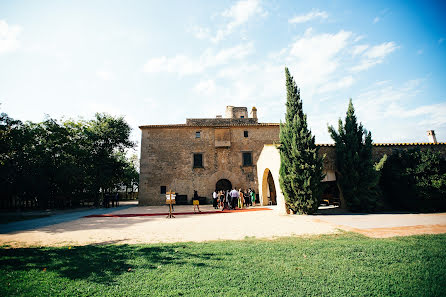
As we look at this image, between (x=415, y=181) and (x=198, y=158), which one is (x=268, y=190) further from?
(x=415, y=181)

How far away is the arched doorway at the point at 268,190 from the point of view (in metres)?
15.7

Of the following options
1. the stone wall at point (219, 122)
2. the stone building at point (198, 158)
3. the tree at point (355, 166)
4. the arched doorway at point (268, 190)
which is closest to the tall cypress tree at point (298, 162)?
the tree at point (355, 166)

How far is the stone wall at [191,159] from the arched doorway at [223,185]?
48 centimetres

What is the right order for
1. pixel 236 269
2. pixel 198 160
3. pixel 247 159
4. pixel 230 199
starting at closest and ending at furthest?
pixel 236 269 < pixel 230 199 < pixel 198 160 < pixel 247 159

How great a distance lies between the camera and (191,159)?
66.1ft

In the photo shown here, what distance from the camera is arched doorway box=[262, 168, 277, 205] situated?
15.7m

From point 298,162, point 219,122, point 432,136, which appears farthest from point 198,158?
point 432,136

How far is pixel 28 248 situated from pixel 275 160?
11.1 m

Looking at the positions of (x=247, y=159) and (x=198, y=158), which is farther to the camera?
(x=247, y=159)

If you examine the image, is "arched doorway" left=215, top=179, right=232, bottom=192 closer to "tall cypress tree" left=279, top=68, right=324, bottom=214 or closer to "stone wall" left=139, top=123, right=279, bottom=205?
"stone wall" left=139, top=123, right=279, bottom=205

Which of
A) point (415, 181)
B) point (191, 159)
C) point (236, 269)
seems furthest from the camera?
point (191, 159)

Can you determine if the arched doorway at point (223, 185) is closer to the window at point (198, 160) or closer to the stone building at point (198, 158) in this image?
the stone building at point (198, 158)

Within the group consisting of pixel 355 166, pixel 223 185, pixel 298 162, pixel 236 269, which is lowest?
pixel 236 269

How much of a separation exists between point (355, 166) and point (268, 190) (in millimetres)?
8118
